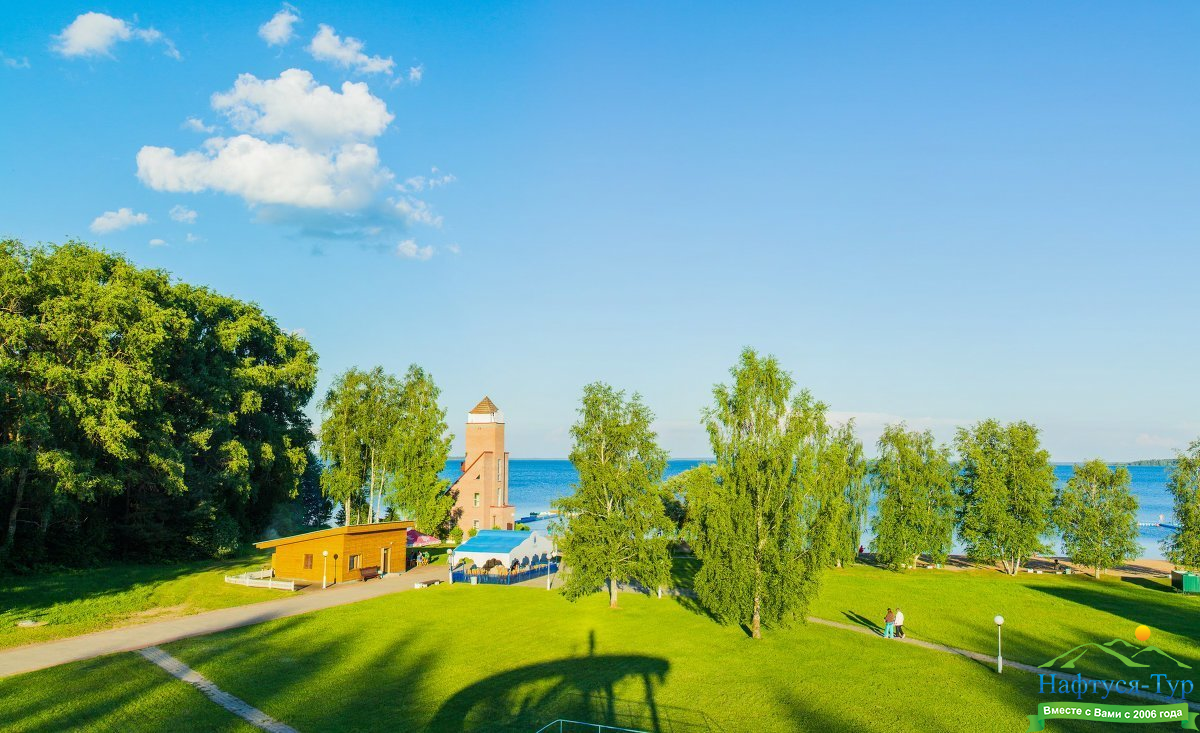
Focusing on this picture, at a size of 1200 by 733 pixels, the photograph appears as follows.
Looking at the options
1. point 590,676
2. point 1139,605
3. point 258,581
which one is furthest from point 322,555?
point 1139,605

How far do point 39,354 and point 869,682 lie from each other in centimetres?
4066

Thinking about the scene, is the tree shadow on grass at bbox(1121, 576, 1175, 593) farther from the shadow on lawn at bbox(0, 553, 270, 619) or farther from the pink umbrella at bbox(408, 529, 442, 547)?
the shadow on lawn at bbox(0, 553, 270, 619)

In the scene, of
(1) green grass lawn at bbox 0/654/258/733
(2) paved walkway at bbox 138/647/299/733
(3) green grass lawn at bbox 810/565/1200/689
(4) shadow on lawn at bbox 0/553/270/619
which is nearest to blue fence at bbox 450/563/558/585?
(4) shadow on lawn at bbox 0/553/270/619

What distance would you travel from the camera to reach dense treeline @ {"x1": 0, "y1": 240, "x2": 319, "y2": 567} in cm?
3472

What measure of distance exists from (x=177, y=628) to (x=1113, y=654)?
36.3m

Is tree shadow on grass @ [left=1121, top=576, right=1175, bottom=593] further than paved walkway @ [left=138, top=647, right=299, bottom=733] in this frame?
Yes

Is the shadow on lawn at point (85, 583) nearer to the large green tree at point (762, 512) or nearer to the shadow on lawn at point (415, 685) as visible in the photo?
the shadow on lawn at point (415, 685)

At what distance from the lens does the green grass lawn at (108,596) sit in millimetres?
28062

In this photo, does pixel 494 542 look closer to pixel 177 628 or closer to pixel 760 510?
Answer: pixel 177 628

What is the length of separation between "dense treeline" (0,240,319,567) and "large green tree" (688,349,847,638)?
100.0ft

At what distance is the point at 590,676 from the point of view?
22406 mm

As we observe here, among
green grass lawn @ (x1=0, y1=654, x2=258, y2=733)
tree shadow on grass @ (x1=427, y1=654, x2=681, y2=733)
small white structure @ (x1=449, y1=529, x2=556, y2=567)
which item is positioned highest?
small white structure @ (x1=449, y1=529, x2=556, y2=567)

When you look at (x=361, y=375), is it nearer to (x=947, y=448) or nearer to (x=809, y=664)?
(x=809, y=664)

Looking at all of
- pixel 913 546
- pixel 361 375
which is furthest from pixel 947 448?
pixel 361 375
